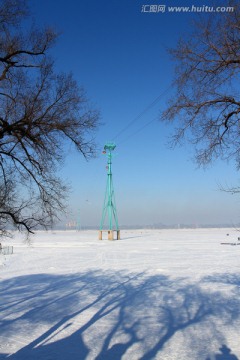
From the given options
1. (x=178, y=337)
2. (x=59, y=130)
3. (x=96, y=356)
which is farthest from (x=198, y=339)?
(x=59, y=130)

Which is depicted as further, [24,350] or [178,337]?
[178,337]

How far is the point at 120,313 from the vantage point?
1053 cm

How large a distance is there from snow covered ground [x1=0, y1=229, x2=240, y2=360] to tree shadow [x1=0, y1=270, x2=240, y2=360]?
21 mm

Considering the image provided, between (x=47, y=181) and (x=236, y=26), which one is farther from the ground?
(x=236, y=26)

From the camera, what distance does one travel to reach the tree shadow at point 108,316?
7.73 meters

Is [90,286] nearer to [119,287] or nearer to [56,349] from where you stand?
[119,287]

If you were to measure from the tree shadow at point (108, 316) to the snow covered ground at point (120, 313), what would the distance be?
21mm

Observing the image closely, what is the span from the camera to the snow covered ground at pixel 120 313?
7.64 metres

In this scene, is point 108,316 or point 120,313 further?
point 120,313

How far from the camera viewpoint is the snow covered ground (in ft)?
25.1

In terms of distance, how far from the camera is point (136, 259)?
22.8 meters

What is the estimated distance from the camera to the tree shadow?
7730 millimetres

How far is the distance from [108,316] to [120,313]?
1.54 ft

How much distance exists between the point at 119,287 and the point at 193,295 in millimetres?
3045
